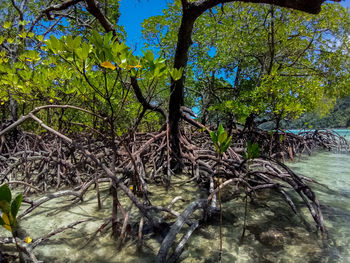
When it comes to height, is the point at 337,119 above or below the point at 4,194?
above

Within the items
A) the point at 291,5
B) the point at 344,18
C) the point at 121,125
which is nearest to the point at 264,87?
the point at 291,5

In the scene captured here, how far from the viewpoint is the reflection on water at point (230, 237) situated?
4.43ft

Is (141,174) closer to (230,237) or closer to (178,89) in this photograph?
(230,237)

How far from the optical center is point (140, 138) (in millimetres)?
3654

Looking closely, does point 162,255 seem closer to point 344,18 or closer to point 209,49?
point 209,49

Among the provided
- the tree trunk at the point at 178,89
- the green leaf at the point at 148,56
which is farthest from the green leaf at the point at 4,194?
the tree trunk at the point at 178,89

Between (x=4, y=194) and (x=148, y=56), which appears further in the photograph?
(x=148, y=56)

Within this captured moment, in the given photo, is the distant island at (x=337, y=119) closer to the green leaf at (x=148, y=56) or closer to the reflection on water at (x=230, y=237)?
the reflection on water at (x=230, y=237)

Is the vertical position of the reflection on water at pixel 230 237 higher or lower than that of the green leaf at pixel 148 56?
lower

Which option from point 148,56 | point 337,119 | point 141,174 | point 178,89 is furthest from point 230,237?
point 337,119

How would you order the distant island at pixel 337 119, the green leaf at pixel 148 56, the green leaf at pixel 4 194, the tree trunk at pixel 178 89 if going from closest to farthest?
the green leaf at pixel 4 194
the green leaf at pixel 148 56
the tree trunk at pixel 178 89
the distant island at pixel 337 119

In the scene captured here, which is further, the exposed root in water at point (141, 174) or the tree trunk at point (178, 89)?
the tree trunk at point (178, 89)

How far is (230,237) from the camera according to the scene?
1586mm

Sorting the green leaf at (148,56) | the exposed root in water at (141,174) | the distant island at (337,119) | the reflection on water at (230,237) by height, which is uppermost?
the distant island at (337,119)
